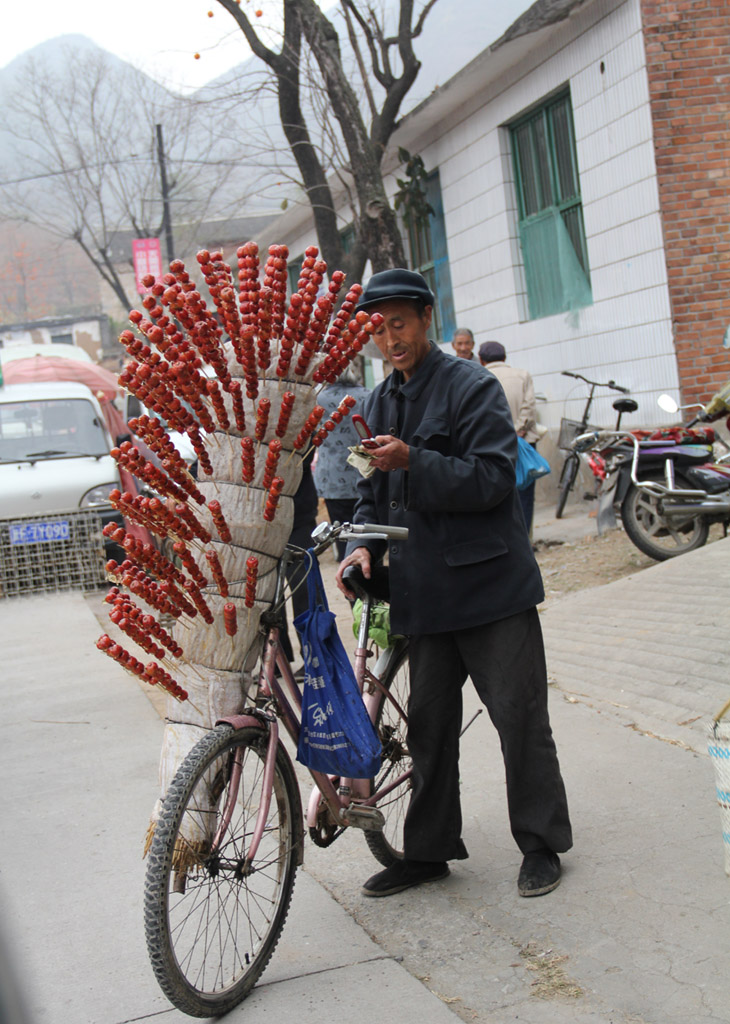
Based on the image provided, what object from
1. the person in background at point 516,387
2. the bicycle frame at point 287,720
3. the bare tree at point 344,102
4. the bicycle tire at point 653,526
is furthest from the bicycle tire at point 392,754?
the bare tree at point 344,102

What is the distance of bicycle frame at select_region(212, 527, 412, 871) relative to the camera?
3055 mm

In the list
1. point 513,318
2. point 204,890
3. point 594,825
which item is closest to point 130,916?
point 204,890

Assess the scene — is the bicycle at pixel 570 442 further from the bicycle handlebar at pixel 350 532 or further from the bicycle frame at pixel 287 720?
the bicycle handlebar at pixel 350 532

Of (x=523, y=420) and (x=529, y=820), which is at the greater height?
(x=523, y=420)

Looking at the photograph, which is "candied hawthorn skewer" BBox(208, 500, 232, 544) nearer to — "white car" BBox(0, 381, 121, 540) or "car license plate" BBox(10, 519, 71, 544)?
"white car" BBox(0, 381, 121, 540)

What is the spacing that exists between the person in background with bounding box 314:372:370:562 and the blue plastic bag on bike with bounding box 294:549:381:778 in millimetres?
4078

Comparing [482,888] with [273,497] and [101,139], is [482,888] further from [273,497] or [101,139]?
[101,139]

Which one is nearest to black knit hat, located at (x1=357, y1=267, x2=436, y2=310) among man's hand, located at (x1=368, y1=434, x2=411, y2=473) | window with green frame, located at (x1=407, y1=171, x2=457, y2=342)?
man's hand, located at (x1=368, y1=434, x2=411, y2=473)

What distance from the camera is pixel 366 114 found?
18391 mm

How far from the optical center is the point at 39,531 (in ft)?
34.8

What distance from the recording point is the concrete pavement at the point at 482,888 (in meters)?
2.93

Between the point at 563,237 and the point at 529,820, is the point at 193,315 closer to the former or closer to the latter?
the point at 529,820

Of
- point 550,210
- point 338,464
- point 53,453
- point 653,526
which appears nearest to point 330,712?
point 338,464

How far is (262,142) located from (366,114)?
4.11 m
